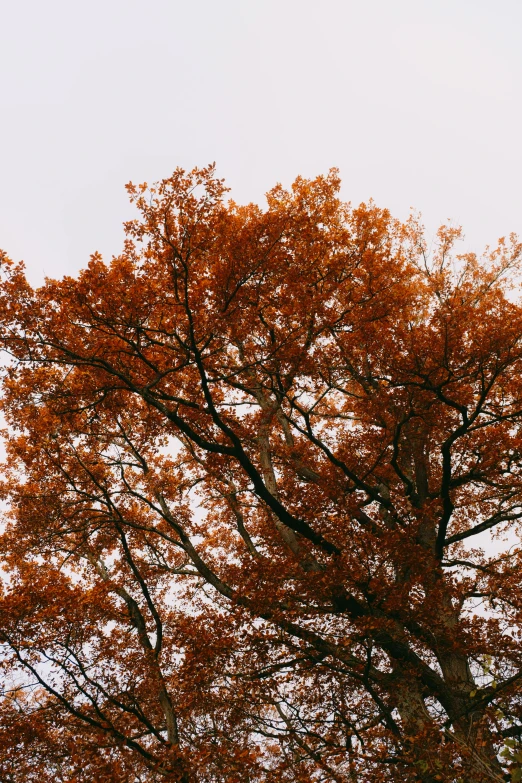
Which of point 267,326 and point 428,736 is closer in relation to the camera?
point 428,736

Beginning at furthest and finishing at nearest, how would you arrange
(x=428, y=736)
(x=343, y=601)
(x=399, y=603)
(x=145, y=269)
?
(x=145, y=269) < (x=343, y=601) < (x=399, y=603) < (x=428, y=736)

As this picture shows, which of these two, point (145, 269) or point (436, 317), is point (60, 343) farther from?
point (436, 317)

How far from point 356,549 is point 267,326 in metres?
4.74

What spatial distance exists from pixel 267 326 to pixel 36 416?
496 cm

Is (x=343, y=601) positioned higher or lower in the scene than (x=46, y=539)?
lower

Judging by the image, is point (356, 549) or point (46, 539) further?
point (46, 539)

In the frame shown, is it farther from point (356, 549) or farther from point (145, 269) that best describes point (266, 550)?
point (145, 269)

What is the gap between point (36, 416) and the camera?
9.83 meters

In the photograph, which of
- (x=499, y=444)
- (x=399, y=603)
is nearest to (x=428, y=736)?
(x=399, y=603)

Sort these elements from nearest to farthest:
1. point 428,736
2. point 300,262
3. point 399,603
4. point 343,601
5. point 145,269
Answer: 1. point 428,736
2. point 399,603
3. point 343,601
4. point 145,269
5. point 300,262

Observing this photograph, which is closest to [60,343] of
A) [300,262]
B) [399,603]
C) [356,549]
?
[300,262]

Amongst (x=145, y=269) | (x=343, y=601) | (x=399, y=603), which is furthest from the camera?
(x=145, y=269)

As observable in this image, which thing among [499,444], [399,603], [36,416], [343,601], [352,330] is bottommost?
[399,603]

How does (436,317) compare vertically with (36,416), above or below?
below
